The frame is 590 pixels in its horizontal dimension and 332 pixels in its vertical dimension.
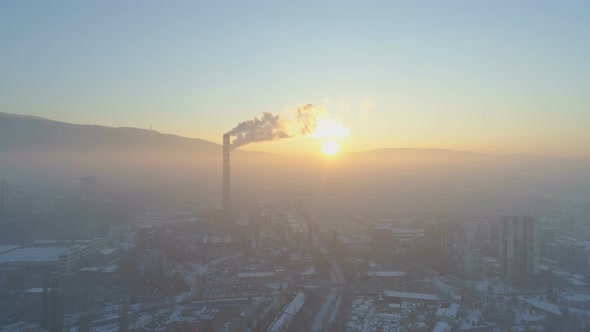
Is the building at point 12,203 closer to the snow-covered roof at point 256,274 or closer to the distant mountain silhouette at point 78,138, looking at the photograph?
the snow-covered roof at point 256,274

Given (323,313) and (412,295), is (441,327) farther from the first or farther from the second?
(323,313)

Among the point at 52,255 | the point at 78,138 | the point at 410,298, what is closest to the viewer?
the point at 410,298

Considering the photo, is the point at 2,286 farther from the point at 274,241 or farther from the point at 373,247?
the point at 373,247

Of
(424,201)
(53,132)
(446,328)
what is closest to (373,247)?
(446,328)

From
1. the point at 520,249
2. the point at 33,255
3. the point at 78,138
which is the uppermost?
the point at 78,138

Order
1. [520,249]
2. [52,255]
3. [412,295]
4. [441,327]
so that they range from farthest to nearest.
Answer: [52,255] < [520,249] < [412,295] < [441,327]

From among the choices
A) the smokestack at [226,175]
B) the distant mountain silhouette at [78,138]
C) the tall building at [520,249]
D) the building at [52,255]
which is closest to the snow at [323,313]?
the tall building at [520,249]

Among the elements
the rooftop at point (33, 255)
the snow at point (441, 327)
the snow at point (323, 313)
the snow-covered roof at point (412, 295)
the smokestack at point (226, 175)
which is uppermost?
the smokestack at point (226, 175)

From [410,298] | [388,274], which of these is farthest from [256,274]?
[410,298]
